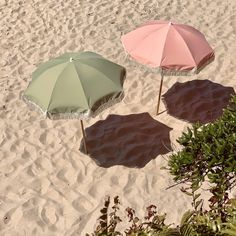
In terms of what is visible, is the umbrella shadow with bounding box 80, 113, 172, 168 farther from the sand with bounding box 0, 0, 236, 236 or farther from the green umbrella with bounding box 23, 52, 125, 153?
the green umbrella with bounding box 23, 52, 125, 153

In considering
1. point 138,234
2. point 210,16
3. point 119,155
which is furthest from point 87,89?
point 210,16

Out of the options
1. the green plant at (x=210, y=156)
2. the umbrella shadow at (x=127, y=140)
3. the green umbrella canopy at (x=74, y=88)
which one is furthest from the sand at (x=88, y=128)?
the green plant at (x=210, y=156)

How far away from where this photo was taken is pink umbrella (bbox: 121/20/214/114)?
7.85 meters

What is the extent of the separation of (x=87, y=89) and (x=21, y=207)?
2221 mm

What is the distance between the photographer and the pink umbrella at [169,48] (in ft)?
25.8

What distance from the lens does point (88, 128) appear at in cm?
877

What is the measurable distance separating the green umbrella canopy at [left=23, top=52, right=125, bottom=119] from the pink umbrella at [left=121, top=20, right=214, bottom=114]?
0.72 metres

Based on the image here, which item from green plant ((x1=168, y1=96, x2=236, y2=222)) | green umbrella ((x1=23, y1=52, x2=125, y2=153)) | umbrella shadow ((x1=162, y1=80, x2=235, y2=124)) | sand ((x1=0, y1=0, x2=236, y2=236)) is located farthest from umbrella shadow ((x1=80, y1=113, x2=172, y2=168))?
green plant ((x1=168, y1=96, x2=236, y2=222))

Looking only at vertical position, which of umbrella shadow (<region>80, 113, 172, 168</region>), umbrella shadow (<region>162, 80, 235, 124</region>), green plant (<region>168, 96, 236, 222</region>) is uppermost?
green plant (<region>168, 96, 236, 222</region>)

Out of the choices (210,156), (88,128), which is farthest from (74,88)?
(210,156)

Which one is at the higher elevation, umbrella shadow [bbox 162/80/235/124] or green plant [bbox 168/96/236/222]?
green plant [bbox 168/96/236/222]

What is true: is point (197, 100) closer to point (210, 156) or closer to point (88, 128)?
point (88, 128)

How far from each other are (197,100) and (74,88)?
3.32m

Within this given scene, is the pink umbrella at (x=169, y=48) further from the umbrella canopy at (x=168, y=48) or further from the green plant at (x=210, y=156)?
the green plant at (x=210, y=156)
